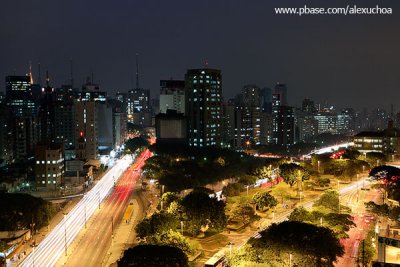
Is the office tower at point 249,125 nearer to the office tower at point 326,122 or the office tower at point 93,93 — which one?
the office tower at point 93,93

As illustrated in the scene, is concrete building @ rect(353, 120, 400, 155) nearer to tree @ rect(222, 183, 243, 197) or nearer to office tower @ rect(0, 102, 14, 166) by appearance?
tree @ rect(222, 183, 243, 197)

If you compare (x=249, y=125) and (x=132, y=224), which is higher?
(x=249, y=125)

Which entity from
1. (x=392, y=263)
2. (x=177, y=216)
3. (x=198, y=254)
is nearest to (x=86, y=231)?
(x=177, y=216)

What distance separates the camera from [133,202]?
48094mm

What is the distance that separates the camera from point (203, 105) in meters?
90.9

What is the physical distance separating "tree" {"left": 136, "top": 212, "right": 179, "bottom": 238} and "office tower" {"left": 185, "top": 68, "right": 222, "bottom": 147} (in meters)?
58.9

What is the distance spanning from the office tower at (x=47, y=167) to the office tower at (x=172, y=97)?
7721 cm

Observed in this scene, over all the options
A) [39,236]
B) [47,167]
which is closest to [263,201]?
[39,236]

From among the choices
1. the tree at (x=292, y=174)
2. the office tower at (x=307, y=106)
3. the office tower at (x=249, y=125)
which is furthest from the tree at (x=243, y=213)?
the office tower at (x=307, y=106)

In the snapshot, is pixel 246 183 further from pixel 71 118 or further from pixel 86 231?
pixel 71 118

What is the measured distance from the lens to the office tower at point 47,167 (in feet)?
182

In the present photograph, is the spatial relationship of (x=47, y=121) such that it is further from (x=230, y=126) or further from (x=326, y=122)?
(x=326, y=122)

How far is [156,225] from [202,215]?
404 centimetres

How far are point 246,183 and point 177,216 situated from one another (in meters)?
17.4
